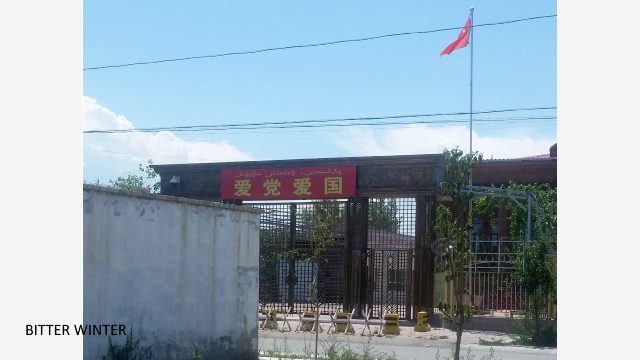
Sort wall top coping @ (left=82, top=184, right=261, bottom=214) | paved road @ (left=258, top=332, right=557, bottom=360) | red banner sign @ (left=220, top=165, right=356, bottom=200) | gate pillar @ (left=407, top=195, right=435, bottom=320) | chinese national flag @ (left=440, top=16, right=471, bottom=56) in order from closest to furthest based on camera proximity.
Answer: wall top coping @ (left=82, top=184, right=261, bottom=214)
paved road @ (left=258, top=332, right=557, bottom=360)
chinese national flag @ (left=440, top=16, right=471, bottom=56)
gate pillar @ (left=407, top=195, right=435, bottom=320)
red banner sign @ (left=220, top=165, right=356, bottom=200)

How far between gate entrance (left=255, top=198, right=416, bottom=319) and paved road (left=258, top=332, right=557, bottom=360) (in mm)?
4502

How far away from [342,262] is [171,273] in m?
14.3

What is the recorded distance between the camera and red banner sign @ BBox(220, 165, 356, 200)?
25906 millimetres

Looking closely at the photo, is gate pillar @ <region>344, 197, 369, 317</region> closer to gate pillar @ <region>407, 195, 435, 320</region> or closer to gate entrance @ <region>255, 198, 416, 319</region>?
gate entrance @ <region>255, 198, 416, 319</region>

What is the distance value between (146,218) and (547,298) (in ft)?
40.6

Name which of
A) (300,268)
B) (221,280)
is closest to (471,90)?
(300,268)

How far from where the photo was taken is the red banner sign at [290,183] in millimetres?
25906

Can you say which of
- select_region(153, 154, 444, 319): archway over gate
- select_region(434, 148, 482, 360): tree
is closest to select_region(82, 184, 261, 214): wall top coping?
select_region(434, 148, 482, 360): tree

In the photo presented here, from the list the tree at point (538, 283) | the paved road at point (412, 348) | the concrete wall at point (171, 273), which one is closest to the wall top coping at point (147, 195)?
the concrete wall at point (171, 273)

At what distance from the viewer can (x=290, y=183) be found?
2653 cm

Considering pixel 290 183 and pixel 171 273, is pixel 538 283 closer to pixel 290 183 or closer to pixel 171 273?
pixel 290 183

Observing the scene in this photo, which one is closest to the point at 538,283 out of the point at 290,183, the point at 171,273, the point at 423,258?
the point at 423,258

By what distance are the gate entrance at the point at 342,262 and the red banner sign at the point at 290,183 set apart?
385 mm

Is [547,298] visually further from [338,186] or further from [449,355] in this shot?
[338,186]
